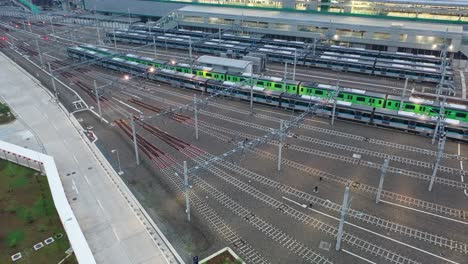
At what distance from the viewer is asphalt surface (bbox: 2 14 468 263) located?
105 feet

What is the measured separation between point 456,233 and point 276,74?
5075cm

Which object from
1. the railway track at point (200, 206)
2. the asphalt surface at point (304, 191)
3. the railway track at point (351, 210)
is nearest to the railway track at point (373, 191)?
the asphalt surface at point (304, 191)

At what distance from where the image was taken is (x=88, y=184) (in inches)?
1601

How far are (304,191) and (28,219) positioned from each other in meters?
29.4

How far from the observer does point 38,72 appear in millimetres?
80438

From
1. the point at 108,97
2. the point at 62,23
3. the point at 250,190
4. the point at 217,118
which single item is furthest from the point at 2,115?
the point at 62,23

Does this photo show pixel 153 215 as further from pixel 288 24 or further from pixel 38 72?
pixel 288 24

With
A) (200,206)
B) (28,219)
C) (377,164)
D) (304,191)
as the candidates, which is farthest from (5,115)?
(377,164)

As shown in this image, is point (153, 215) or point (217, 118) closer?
point (153, 215)

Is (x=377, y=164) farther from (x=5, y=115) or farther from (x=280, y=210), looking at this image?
(x=5, y=115)

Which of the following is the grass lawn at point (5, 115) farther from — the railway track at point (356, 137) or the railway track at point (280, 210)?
the railway track at point (356, 137)

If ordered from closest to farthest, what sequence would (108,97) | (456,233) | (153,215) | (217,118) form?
(456,233)
(153,215)
(217,118)
(108,97)

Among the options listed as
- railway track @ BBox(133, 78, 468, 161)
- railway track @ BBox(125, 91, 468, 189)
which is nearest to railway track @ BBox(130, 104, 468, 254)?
railway track @ BBox(125, 91, 468, 189)

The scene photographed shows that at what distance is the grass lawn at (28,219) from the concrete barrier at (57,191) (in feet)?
4.36
